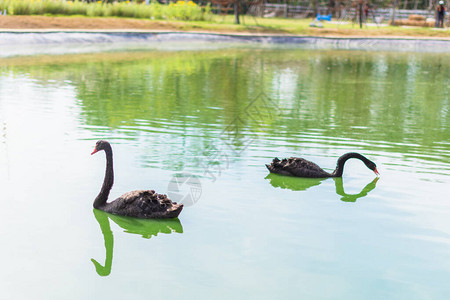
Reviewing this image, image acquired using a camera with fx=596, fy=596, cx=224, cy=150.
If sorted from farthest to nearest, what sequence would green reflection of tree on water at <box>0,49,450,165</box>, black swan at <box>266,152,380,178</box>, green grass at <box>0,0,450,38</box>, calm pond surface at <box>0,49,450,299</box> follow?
green grass at <box>0,0,450,38</box> < green reflection of tree on water at <box>0,49,450,165</box> < black swan at <box>266,152,380,178</box> < calm pond surface at <box>0,49,450,299</box>

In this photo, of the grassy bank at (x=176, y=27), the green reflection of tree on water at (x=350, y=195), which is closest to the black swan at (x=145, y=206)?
the green reflection of tree on water at (x=350, y=195)

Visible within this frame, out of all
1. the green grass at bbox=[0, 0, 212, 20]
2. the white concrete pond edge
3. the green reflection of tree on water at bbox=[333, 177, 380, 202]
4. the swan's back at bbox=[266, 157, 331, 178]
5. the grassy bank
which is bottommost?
the green reflection of tree on water at bbox=[333, 177, 380, 202]

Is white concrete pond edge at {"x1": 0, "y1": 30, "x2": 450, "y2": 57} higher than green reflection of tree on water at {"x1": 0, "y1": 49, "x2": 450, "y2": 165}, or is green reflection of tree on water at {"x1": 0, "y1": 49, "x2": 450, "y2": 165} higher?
white concrete pond edge at {"x1": 0, "y1": 30, "x2": 450, "y2": 57}

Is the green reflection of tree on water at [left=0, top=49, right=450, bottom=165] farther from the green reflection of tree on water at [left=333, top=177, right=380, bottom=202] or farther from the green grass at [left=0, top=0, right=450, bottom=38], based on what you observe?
the green grass at [left=0, top=0, right=450, bottom=38]

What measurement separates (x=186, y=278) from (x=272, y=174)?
3447 millimetres

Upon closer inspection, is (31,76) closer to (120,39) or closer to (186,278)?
(120,39)

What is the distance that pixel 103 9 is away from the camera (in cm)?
3662

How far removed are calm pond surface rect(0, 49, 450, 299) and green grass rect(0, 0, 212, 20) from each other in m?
19.4

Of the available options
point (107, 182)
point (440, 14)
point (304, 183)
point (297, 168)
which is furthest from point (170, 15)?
point (107, 182)

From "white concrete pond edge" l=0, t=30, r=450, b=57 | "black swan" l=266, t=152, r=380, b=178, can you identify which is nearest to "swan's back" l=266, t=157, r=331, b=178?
"black swan" l=266, t=152, r=380, b=178

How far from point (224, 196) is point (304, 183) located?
1.31 meters

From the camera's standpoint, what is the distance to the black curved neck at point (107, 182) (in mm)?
6641

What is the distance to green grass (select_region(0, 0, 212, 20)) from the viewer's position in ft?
110

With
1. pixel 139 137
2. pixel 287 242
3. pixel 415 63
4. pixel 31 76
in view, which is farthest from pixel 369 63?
pixel 287 242
